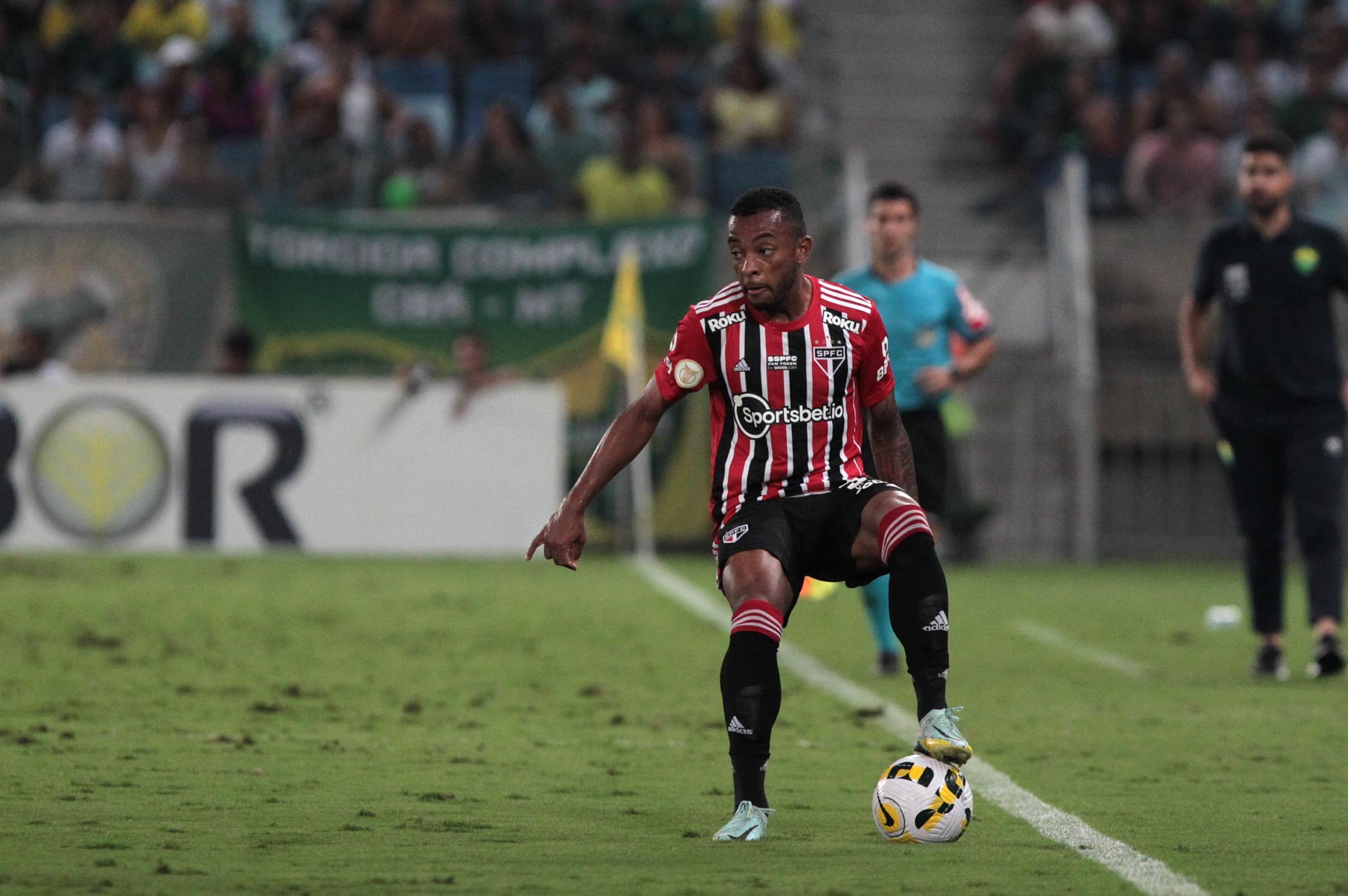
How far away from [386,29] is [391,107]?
4.36ft

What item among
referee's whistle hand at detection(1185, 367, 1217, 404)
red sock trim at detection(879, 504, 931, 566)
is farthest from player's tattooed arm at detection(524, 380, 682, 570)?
referee's whistle hand at detection(1185, 367, 1217, 404)

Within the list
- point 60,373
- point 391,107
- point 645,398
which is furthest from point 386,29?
point 645,398

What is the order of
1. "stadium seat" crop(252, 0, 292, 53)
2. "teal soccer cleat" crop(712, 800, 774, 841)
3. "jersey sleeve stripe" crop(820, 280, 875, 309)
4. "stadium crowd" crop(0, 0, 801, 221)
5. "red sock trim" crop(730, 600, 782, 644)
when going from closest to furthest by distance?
"teal soccer cleat" crop(712, 800, 774, 841)
"red sock trim" crop(730, 600, 782, 644)
"jersey sleeve stripe" crop(820, 280, 875, 309)
"stadium crowd" crop(0, 0, 801, 221)
"stadium seat" crop(252, 0, 292, 53)

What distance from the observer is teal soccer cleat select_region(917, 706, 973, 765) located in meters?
5.36

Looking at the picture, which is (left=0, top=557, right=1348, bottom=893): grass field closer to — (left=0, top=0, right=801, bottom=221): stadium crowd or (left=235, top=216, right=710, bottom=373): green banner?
(left=235, top=216, right=710, bottom=373): green banner

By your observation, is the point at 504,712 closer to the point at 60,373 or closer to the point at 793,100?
the point at 60,373

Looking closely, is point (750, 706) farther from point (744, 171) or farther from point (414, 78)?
point (414, 78)

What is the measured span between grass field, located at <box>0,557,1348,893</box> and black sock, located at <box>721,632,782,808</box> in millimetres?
187

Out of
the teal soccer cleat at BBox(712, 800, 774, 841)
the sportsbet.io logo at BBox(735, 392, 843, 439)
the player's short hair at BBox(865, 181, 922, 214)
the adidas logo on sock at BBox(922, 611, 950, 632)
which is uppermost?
the player's short hair at BBox(865, 181, 922, 214)

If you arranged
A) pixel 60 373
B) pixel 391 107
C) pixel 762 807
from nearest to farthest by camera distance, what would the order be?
pixel 762 807
pixel 60 373
pixel 391 107

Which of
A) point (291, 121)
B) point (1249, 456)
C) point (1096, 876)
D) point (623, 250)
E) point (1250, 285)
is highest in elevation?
point (291, 121)

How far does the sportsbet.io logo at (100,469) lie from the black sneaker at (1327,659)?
35.1 ft

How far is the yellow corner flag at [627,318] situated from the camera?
18531mm

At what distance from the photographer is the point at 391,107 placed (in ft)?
67.4
